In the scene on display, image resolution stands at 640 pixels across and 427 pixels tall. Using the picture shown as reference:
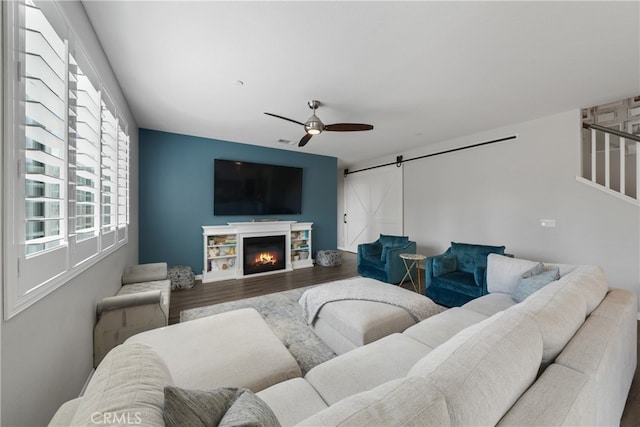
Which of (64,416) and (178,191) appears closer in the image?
(64,416)

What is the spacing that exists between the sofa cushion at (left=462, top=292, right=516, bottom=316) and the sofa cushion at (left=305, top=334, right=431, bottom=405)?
0.85 meters

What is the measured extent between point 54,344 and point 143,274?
1873 mm

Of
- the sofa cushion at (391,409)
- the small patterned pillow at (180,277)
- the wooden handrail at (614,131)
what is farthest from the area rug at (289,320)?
the wooden handrail at (614,131)

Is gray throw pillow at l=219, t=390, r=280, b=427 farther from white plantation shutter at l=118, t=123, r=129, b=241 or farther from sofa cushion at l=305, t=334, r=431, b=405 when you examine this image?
white plantation shutter at l=118, t=123, r=129, b=241

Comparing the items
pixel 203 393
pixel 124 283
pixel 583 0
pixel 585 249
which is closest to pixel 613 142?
pixel 585 249

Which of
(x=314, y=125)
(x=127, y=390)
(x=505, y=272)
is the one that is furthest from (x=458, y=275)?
(x=127, y=390)

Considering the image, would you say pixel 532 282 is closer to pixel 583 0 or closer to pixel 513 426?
pixel 513 426

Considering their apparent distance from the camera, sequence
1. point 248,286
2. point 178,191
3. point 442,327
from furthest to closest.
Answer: point 178,191, point 248,286, point 442,327

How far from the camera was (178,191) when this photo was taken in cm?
414

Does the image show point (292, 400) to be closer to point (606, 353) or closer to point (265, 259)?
point (606, 353)

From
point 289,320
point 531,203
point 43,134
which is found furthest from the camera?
point 531,203

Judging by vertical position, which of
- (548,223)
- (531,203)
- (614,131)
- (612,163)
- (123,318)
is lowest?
(123,318)

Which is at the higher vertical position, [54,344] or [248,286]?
[54,344]

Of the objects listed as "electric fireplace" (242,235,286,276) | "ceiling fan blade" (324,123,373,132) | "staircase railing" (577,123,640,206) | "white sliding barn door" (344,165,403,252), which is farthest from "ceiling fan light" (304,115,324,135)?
"staircase railing" (577,123,640,206)
